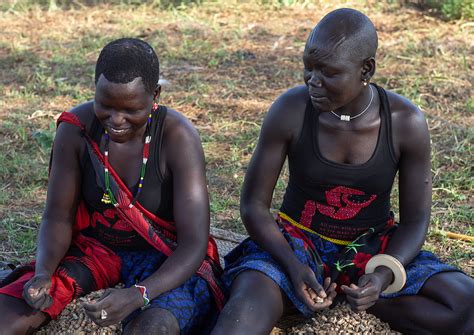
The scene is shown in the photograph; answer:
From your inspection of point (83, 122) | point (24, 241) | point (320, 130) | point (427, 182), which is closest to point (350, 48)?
point (320, 130)

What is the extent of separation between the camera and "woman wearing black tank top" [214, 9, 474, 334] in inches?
110

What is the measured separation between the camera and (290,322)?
3090mm

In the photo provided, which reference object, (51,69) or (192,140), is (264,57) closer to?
(51,69)

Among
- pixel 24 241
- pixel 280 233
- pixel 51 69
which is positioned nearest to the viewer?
pixel 280 233

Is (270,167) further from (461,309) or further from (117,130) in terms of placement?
(461,309)

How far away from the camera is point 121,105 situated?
8.85ft

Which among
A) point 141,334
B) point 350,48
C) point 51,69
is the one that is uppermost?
point 350,48

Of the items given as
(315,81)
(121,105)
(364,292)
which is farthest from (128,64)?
(364,292)

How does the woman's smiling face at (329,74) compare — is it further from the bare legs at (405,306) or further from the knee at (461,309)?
the knee at (461,309)

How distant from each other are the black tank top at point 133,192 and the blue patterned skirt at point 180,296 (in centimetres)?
5

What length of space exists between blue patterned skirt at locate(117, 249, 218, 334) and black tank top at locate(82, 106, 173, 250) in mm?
50

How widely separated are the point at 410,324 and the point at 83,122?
1.38 metres

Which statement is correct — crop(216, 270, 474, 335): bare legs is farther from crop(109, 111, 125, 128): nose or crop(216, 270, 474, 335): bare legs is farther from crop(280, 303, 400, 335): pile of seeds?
crop(109, 111, 125, 128): nose

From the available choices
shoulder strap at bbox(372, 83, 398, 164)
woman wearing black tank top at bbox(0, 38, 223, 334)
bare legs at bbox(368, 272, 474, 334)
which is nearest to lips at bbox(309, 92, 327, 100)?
shoulder strap at bbox(372, 83, 398, 164)
